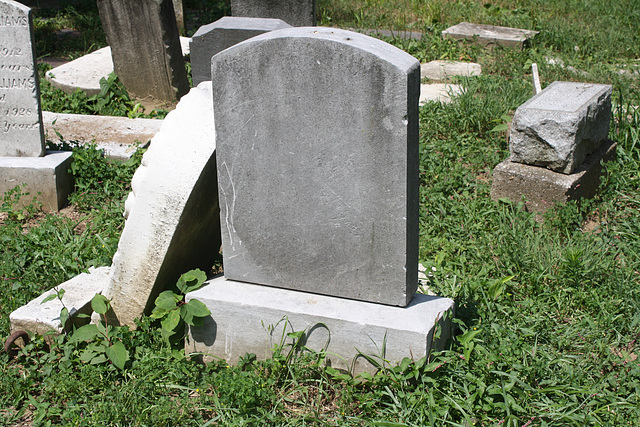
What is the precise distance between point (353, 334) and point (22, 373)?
4.81 feet

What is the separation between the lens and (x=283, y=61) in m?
2.31

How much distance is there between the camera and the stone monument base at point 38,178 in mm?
4230

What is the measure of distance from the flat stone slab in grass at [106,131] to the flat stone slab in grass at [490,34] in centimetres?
435

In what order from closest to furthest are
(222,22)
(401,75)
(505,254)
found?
(401,75)
(505,254)
(222,22)

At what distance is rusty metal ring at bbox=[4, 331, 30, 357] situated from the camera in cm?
275

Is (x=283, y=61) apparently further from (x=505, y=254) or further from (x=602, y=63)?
(x=602, y=63)

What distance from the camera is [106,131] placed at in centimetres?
515

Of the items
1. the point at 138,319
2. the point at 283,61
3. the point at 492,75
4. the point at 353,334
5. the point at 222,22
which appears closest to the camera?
the point at 283,61

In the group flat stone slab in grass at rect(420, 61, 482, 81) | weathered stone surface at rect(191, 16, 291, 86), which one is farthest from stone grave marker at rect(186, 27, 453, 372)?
flat stone slab in grass at rect(420, 61, 482, 81)

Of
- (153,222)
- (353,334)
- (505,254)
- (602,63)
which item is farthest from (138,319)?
(602,63)

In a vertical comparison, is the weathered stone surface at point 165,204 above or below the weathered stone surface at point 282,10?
below

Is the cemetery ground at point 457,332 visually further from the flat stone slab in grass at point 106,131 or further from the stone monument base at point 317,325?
the flat stone slab in grass at point 106,131

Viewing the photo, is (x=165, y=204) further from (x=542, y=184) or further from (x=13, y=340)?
(x=542, y=184)

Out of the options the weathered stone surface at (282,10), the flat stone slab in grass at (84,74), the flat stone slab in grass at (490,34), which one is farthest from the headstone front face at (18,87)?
the flat stone slab in grass at (490,34)
